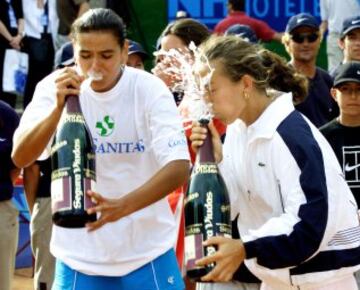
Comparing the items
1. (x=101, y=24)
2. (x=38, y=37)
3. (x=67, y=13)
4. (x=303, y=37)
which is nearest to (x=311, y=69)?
(x=303, y=37)

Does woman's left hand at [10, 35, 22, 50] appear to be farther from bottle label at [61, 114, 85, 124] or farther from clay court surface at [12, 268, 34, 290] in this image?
bottle label at [61, 114, 85, 124]

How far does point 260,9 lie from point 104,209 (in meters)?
8.39

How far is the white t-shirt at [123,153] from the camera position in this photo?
5574 mm

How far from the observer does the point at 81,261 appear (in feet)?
18.7

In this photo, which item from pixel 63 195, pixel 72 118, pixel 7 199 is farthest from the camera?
pixel 7 199

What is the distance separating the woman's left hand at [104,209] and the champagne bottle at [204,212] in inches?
14.9

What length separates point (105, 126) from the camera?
5.61 metres

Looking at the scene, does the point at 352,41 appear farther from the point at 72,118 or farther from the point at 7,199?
the point at 72,118

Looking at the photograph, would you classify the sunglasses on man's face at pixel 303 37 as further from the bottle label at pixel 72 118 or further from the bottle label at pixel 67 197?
the bottle label at pixel 67 197

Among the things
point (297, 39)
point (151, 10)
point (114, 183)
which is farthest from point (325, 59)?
point (114, 183)

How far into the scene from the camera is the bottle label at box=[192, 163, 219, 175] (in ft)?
16.1

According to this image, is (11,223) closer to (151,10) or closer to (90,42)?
(90,42)

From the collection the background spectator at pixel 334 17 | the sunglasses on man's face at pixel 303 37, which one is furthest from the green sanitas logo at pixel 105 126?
the background spectator at pixel 334 17

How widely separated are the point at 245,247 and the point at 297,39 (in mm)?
4805
